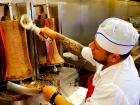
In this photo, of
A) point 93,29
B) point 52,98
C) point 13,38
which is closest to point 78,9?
point 93,29

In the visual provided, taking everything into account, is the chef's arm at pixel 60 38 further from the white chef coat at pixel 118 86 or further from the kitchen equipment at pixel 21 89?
the white chef coat at pixel 118 86

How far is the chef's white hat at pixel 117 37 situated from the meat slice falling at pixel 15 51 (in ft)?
2.04

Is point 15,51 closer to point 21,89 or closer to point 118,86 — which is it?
point 21,89

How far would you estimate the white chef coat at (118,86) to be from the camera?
977 millimetres

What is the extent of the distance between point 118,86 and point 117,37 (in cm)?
20

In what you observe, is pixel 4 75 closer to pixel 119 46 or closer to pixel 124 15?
pixel 119 46

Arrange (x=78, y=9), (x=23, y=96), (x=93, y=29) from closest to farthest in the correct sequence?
(x=23, y=96), (x=78, y=9), (x=93, y=29)

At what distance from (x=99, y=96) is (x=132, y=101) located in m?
0.15

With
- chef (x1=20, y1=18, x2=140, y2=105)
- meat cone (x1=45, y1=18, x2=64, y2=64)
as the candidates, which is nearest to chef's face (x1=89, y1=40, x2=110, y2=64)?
chef (x1=20, y1=18, x2=140, y2=105)

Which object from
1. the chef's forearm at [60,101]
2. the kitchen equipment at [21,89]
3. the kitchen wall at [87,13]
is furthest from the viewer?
the kitchen wall at [87,13]

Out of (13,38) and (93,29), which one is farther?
(93,29)

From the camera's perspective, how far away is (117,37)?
1.00m

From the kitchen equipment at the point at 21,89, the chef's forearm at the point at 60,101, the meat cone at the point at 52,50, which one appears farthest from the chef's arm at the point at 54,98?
the meat cone at the point at 52,50

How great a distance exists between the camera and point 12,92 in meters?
1.46
